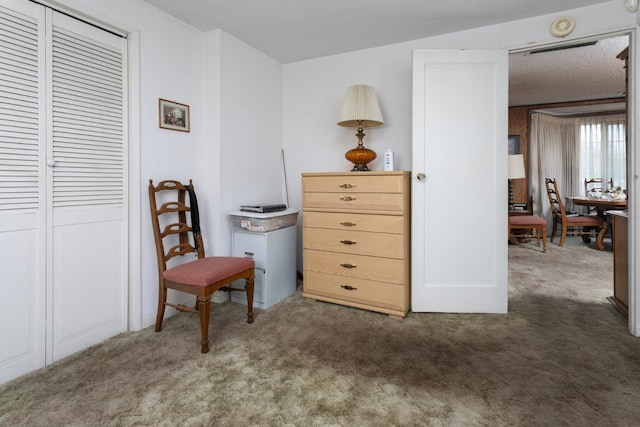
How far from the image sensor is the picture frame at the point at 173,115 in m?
2.51

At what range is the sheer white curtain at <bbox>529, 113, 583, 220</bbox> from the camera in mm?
6453

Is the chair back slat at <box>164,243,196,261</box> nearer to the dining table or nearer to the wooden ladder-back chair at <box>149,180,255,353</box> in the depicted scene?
the wooden ladder-back chair at <box>149,180,255,353</box>

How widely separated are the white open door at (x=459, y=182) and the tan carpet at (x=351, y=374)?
227 millimetres

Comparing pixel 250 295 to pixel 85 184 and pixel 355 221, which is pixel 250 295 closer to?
pixel 355 221

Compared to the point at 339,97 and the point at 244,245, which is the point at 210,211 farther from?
the point at 339,97

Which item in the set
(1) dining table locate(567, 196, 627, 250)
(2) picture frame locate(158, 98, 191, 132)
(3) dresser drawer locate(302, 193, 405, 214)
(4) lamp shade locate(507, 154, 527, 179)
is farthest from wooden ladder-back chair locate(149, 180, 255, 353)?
(1) dining table locate(567, 196, 627, 250)

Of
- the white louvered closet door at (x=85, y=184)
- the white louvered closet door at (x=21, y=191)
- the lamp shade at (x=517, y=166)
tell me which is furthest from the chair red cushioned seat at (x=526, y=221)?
the white louvered closet door at (x=21, y=191)

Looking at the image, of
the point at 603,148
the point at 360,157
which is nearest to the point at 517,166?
the point at 603,148

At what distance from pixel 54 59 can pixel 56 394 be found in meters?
1.80

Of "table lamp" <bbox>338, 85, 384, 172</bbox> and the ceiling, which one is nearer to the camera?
the ceiling

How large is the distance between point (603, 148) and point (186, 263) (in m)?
7.84

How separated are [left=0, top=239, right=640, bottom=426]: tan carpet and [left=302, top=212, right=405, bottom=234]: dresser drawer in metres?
0.68

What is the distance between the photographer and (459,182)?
2613 mm

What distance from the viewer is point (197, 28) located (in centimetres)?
278
